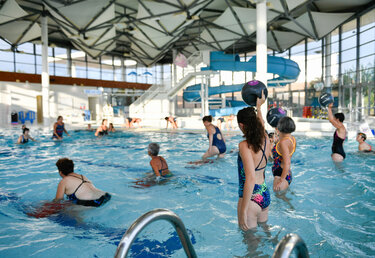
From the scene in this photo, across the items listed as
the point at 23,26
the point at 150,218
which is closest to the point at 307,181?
the point at 150,218

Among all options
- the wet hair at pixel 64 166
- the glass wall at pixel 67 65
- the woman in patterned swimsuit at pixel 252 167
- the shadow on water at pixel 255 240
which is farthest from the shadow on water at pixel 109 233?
the glass wall at pixel 67 65

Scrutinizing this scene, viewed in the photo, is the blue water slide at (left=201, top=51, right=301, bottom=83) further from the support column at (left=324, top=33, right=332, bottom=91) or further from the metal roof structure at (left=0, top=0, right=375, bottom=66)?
the support column at (left=324, top=33, right=332, bottom=91)

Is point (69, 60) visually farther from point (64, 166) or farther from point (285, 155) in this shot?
point (285, 155)

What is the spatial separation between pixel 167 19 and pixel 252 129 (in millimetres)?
19419

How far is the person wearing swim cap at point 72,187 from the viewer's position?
13.2 feet

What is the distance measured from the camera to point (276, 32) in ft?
83.0

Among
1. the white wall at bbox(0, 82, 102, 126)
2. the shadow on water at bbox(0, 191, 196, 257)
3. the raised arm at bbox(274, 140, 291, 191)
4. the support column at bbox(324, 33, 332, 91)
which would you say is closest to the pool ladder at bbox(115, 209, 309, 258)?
the shadow on water at bbox(0, 191, 196, 257)

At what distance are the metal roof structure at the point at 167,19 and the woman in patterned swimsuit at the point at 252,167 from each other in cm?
1373

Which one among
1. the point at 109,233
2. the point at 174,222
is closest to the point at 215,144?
the point at 109,233

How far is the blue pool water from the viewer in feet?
10.2

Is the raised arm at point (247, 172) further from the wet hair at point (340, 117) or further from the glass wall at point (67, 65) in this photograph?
the glass wall at point (67, 65)

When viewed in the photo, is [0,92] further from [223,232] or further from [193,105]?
[223,232]

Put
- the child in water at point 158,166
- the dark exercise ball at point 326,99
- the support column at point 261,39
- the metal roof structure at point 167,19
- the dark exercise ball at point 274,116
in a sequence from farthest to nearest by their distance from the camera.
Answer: the metal roof structure at point 167,19 < the support column at point 261,39 < the dark exercise ball at point 326,99 < the child in water at point 158,166 < the dark exercise ball at point 274,116

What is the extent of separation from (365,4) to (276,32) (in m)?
7.09
